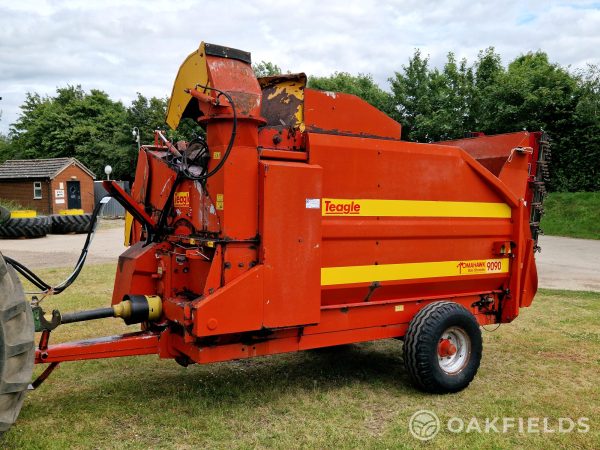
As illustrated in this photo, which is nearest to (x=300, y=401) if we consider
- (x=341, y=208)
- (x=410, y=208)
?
(x=341, y=208)

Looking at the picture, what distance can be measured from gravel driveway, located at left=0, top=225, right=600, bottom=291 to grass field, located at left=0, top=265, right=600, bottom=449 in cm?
510

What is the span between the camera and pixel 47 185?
97.1 feet

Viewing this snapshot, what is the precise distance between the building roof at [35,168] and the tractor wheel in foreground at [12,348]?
93.8 ft

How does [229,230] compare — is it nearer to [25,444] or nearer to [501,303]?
[25,444]

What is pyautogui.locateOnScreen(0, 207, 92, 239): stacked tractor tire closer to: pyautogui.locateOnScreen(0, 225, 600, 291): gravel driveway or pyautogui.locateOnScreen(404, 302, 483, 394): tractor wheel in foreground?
pyautogui.locateOnScreen(0, 225, 600, 291): gravel driveway

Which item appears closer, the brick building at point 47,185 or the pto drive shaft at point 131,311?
the pto drive shaft at point 131,311

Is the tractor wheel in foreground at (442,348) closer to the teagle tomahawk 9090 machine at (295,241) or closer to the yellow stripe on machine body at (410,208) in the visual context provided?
the teagle tomahawk 9090 machine at (295,241)

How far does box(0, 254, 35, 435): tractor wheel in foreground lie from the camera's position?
3.20 meters

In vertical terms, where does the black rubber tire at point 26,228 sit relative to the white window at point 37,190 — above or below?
below

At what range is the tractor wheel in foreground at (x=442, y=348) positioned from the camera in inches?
187

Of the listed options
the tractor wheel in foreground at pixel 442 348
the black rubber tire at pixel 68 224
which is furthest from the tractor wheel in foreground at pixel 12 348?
the black rubber tire at pixel 68 224

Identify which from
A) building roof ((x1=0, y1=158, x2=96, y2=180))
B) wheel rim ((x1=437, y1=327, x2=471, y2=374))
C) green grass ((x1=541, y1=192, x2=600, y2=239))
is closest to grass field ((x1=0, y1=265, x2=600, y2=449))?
wheel rim ((x1=437, y1=327, x2=471, y2=374))

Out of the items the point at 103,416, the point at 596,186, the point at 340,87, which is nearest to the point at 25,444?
the point at 103,416

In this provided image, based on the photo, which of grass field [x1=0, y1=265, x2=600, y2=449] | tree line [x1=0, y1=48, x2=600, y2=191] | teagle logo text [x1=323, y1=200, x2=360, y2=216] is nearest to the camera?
grass field [x1=0, y1=265, x2=600, y2=449]
